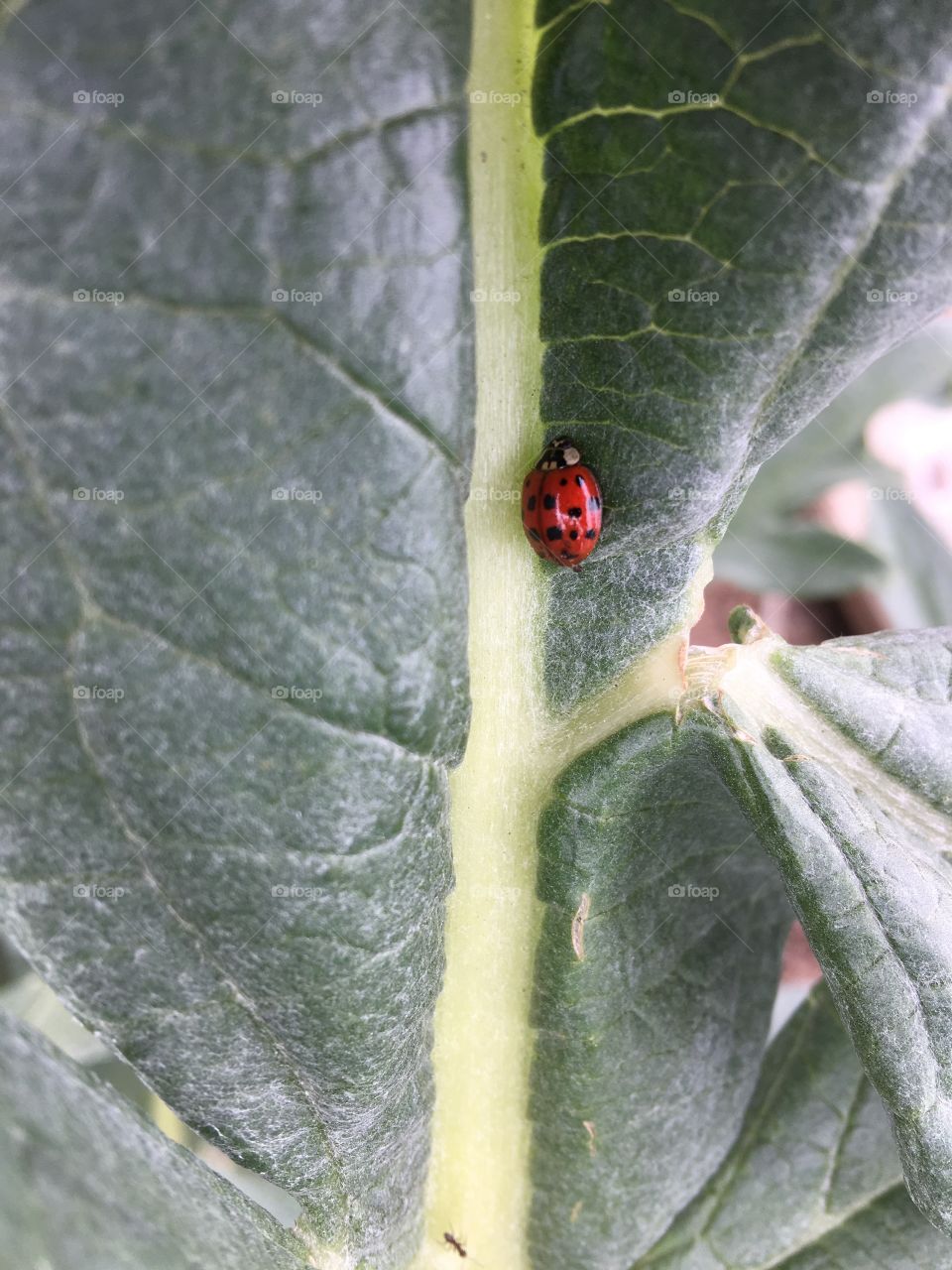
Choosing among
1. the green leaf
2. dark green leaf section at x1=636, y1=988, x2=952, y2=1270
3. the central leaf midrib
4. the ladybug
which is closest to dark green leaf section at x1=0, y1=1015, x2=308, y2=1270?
the green leaf

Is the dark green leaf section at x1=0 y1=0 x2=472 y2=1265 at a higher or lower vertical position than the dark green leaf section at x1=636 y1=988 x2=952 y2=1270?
higher

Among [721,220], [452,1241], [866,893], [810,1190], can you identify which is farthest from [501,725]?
[810,1190]

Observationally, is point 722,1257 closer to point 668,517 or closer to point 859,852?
point 859,852

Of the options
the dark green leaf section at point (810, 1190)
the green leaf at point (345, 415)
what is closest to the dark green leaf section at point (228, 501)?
the green leaf at point (345, 415)

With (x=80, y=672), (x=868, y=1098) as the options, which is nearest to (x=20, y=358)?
(x=80, y=672)

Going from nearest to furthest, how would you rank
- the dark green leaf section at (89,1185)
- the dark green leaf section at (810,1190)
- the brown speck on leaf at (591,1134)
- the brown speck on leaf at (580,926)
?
1. the dark green leaf section at (89,1185)
2. the brown speck on leaf at (580,926)
3. the brown speck on leaf at (591,1134)
4. the dark green leaf section at (810,1190)

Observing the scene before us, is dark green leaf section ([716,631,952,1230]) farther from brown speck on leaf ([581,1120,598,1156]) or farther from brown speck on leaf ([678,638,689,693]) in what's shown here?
brown speck on leaf ([581,1120,598,1156])

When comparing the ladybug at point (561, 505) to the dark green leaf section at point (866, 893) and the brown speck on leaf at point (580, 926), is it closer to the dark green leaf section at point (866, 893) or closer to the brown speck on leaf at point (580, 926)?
the dark green leaf section at point (866, 893)

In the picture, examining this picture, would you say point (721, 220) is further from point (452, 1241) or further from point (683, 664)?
point (452, 1241)
